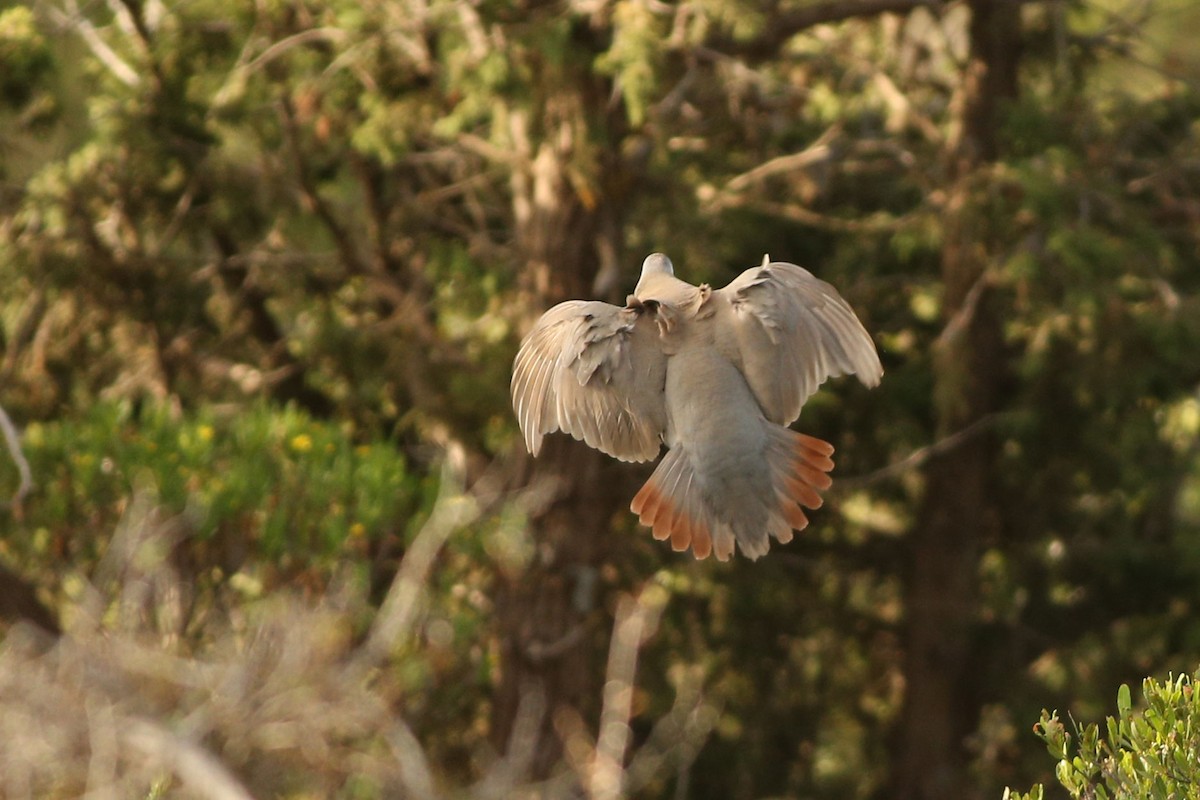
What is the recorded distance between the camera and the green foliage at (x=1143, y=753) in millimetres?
3008

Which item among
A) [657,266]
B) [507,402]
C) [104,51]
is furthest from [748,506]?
[104,51]

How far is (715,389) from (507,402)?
351 cm

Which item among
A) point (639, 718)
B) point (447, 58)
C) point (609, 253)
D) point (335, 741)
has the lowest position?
point (639, 718)

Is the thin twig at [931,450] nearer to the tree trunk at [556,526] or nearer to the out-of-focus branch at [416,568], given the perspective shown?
the tree trunk at [556,526]

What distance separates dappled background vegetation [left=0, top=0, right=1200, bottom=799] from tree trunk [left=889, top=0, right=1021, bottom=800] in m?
0.03

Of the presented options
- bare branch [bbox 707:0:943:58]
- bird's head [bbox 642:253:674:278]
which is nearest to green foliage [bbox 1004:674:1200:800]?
bird's head [bbox 642:253:674:278]

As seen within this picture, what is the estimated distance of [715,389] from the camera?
12.9 ft

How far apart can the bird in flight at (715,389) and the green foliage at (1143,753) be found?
935 mm

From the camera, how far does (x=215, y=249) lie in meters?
8.93

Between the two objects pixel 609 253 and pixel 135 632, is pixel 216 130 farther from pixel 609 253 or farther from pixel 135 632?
pixel 135 632

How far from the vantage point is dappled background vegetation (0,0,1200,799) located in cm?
638

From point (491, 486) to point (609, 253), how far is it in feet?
4.02

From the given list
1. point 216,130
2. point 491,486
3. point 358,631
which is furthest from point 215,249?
point 358,631

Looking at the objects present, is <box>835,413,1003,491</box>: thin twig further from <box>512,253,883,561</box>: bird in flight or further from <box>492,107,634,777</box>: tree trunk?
<box>512,253,883,561</box>: bird in flight
